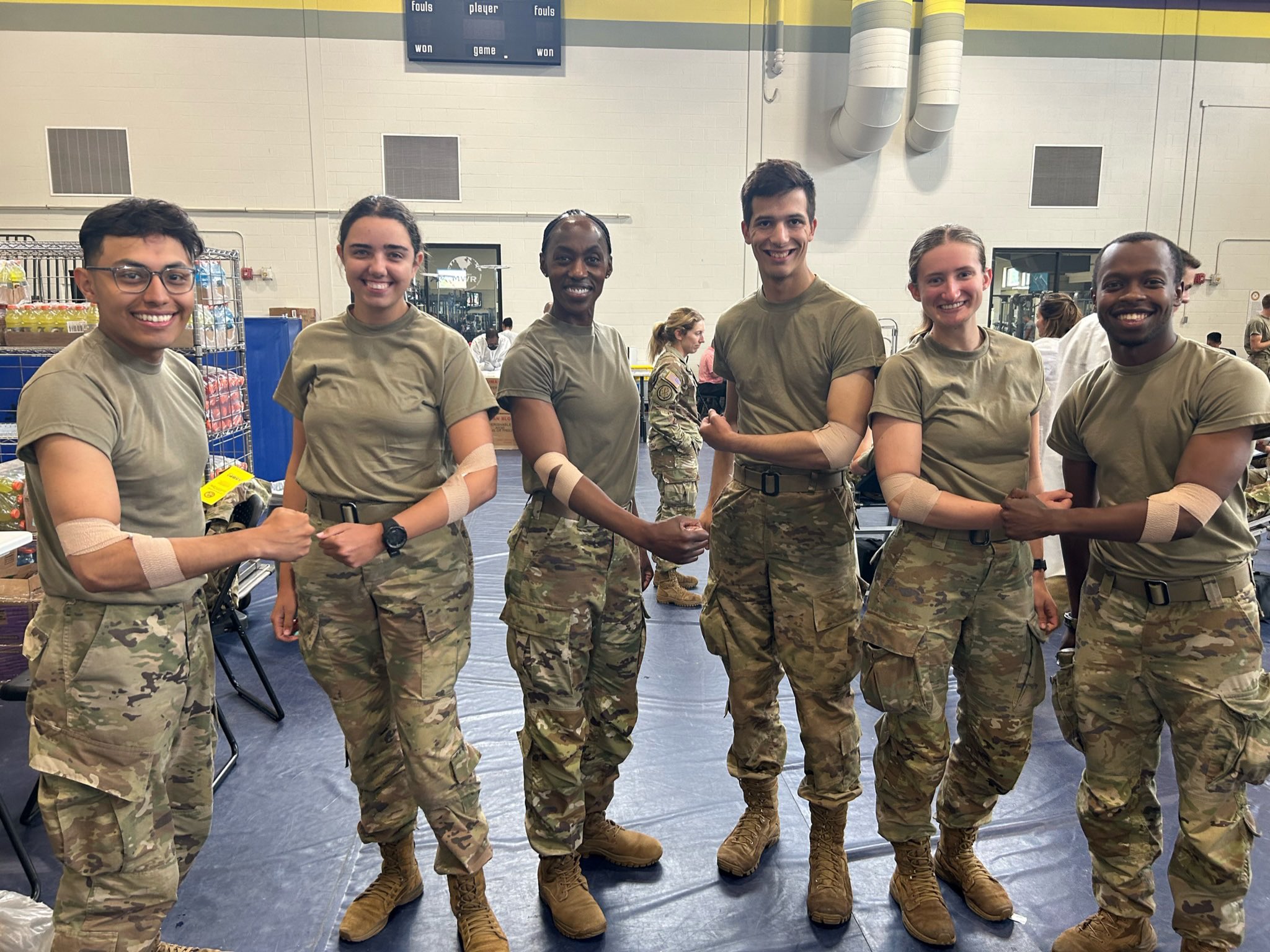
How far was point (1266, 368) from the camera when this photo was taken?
8656mm

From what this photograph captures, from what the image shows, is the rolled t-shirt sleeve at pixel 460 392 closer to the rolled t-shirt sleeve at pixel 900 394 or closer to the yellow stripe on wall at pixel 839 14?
the rolled t-shirt sleeve at pixel 900 394

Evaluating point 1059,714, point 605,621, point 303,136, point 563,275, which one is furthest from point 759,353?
point 303,136

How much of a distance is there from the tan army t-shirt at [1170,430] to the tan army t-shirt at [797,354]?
54 cm

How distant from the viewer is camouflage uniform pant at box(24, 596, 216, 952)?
1.58 m

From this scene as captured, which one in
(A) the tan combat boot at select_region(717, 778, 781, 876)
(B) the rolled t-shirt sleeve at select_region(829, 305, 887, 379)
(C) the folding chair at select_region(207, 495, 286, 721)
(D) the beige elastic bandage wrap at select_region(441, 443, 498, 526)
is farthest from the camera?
(C) the folding chair at select_region(207, 495, 286, 721)

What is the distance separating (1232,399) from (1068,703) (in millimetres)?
789

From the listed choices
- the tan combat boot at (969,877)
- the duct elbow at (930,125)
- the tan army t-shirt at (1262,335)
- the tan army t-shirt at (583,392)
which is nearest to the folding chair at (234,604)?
the tan army t-shirt at (583,392)

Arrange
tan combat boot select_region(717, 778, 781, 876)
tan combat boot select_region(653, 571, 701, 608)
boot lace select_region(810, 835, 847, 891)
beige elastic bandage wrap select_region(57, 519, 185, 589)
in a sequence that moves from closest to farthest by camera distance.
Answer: beige elastic bandage wrap select_region(57, 519, 185, 589), boot lace select_region(810, 835, 847, 891), tan combat boot select_region(717, 778, 781, 876), tan combat boot select_region(653, 571, 701, 608)

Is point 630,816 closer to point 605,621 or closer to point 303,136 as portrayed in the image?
point 605,621

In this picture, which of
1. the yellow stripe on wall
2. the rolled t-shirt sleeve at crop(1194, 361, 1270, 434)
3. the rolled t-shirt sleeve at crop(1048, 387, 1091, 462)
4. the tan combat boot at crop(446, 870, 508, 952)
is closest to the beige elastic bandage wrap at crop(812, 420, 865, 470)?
the rolled t-shirt sleeve at crop(1048, 387, 1091, 462)

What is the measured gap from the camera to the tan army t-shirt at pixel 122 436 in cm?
150

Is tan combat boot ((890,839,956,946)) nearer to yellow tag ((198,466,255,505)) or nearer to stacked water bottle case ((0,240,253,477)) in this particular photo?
yellow tag ((198,466,255,505))

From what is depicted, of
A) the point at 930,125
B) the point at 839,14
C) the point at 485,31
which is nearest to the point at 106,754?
the point at 485,31

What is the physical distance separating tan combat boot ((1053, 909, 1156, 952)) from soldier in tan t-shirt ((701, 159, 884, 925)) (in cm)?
53
